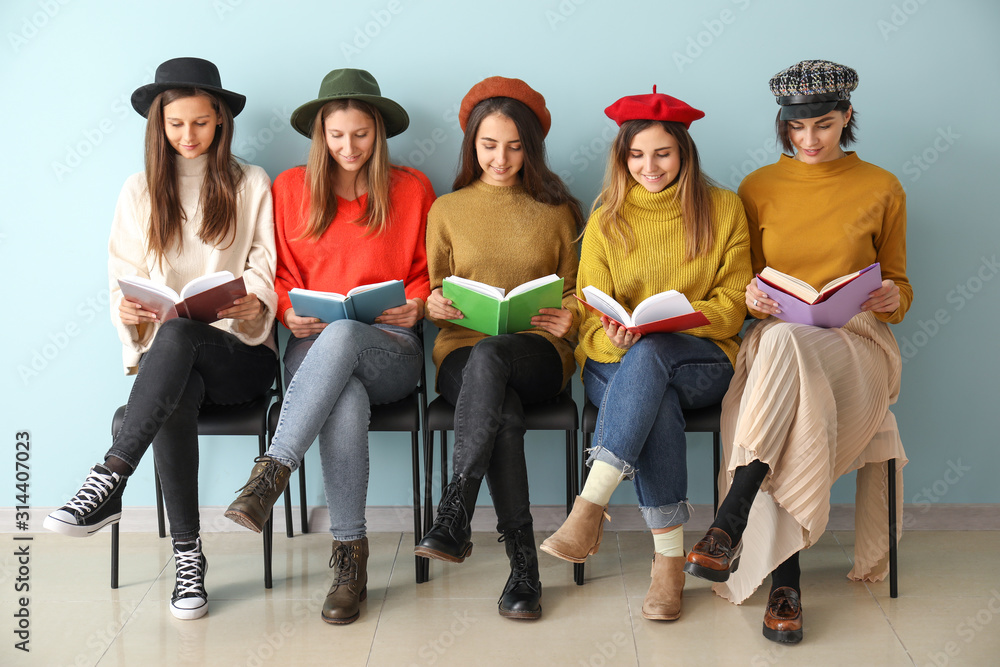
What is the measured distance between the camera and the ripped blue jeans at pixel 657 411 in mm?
1983

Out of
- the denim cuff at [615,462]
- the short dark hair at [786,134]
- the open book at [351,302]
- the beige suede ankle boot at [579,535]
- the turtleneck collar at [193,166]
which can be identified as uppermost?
the short dark hair at [786,134]

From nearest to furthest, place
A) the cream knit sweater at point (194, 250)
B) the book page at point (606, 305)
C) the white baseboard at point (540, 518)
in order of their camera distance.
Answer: the book page at point (606, 305) < the cream knit sweater at point (194, 250) < the white baseboard at point (540, 518)

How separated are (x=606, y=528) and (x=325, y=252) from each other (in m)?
1.20

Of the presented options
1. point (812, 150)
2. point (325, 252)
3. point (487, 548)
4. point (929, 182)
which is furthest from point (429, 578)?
point (929, 182)

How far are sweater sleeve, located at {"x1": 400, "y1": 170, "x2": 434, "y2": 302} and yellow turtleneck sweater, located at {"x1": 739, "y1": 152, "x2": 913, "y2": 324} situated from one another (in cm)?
93

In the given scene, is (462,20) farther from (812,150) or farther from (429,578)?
(429,578)

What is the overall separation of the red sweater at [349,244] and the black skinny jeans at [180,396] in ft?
0.84

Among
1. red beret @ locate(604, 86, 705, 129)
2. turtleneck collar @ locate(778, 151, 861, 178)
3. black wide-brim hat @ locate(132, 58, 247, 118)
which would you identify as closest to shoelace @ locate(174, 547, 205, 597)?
black wide-brim hat @ locate(132, 58, 247, 118)

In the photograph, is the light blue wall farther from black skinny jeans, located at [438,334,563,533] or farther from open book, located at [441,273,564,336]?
black skinny jeans, located at [438,334,563,533]

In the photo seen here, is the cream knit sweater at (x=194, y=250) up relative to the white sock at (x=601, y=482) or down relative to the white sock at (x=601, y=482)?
up

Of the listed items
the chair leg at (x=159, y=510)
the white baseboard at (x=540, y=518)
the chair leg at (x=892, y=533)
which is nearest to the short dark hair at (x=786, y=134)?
the chair leg at (x=892, y=533)

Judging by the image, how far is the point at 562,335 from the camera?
2244mm

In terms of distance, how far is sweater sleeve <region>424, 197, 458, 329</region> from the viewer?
94.2 inches

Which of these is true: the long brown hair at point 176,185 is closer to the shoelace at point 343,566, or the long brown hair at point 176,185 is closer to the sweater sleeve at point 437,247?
the sweater sleeve at point 437,247
